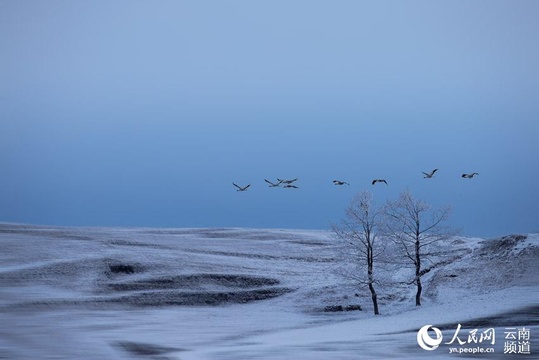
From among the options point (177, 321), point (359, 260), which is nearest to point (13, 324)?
point (177, 321)

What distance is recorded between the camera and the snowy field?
3178cm

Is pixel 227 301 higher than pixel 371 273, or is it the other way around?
pixel 371 273

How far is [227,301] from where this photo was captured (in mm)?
53312

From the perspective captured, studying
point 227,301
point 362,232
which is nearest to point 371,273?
point 362,232

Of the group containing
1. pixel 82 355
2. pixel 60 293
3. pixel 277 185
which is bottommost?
pixel 82 355

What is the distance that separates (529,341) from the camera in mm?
29203

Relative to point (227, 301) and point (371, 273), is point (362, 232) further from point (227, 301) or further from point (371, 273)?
point (227, 301)

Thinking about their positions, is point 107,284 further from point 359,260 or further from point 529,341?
point 529,341

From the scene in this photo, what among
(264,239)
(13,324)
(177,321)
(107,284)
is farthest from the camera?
(264,239)

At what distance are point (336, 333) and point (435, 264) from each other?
74.6 feet

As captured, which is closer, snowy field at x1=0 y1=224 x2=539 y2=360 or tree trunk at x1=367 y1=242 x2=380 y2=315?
snowy field at x1=0 y1=224 x2=539 y2=360

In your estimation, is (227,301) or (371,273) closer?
(371,273)

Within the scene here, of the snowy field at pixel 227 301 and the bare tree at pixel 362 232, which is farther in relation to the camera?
the bare tree at pixel 362 232

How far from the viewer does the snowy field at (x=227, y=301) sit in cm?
3178
